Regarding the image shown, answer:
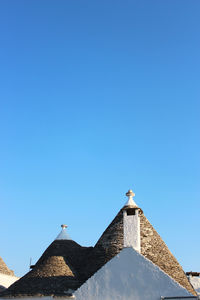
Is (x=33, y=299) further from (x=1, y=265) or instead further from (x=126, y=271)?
(x=1, y=265)

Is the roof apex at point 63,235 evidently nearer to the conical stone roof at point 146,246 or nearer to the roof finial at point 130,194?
the conical stone roof at point 146,246

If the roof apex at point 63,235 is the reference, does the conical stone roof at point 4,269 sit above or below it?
below

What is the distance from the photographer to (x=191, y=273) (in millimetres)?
23047

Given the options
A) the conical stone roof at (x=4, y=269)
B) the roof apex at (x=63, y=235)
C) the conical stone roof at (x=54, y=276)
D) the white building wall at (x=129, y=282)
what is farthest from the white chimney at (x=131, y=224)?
the conical stone roof at (x=4, y=269)

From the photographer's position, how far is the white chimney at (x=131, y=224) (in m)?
16.0

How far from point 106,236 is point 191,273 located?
8.70 metres

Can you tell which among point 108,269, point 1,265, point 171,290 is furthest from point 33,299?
point 1,265

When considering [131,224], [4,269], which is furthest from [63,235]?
[4,269]

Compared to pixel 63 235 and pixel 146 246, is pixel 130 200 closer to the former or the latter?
pixel 146 246

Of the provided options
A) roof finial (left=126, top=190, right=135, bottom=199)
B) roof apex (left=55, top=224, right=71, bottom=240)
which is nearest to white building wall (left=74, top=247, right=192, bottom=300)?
roof finial (left=126, top=190, right=135, bottom=199)

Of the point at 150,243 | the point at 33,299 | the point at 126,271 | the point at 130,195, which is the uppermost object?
the point at 130,195

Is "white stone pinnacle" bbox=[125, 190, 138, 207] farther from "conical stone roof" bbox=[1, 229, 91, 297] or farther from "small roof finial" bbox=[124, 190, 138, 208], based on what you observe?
"conical stone roof" bbox=[1, 229, 91, 297]

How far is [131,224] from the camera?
16.7m

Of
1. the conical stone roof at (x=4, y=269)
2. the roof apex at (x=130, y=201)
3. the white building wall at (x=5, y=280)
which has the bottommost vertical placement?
the white building wall at (x=5, y=280)
